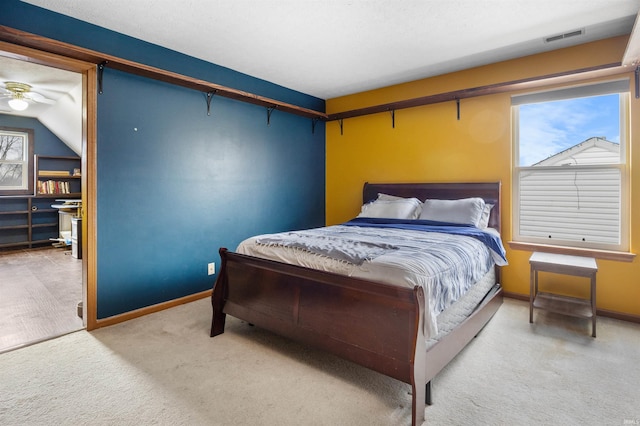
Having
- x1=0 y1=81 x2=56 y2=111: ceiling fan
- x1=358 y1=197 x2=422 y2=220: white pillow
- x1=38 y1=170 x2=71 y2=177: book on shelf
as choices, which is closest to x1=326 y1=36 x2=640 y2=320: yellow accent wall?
x1=358 y1=197 x2=422 y2=220: white pillow

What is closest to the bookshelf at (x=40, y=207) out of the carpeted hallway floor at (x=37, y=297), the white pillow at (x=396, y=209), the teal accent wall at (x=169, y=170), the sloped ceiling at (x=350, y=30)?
the carpeted hallway floor at (x=37, y=297)

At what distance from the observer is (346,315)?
193cm

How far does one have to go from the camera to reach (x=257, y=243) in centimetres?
261

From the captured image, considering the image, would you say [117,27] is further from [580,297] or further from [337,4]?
[580,297]

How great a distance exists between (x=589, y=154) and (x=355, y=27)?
8.05 ft

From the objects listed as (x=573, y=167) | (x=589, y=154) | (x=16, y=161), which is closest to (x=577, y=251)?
(x=573, y=167)

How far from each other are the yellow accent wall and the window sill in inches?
2.3

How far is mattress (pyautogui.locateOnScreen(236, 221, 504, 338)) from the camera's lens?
182cm

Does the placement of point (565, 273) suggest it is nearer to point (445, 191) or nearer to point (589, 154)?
point (589, 154)

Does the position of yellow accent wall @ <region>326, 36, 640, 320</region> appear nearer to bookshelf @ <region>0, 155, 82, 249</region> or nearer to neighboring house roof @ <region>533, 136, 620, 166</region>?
neighboring house roof @ <region>533, 136, 620, 166</region>

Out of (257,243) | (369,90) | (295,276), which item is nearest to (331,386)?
(295,276)

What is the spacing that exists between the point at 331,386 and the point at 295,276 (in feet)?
2.21

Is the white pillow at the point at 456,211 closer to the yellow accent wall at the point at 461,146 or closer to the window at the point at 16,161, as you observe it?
the yellow accent wall at the point at 461,146

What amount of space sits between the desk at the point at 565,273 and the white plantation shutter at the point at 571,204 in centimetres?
31
